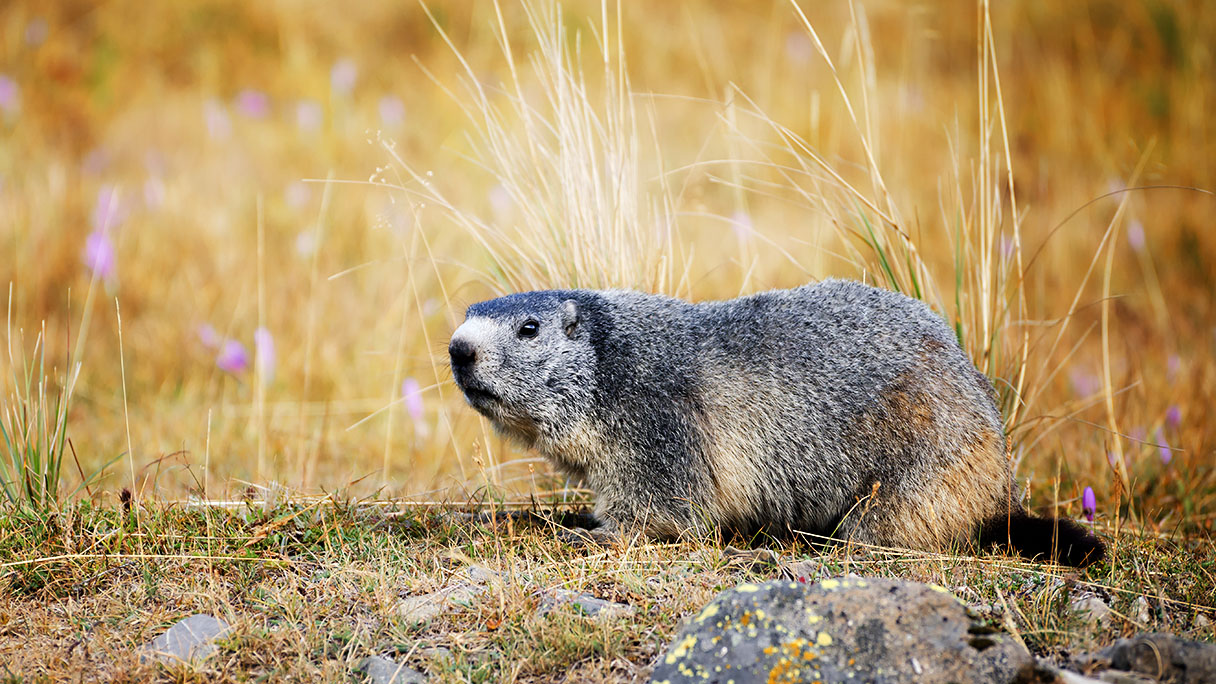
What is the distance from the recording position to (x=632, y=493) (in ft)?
13.4

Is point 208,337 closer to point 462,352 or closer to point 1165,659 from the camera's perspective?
point 462,352

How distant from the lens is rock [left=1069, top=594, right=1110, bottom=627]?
3.14m

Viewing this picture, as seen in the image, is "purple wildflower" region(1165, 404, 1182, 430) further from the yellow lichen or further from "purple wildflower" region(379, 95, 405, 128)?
"purple wildflower" region(379, 95, 405, 128)

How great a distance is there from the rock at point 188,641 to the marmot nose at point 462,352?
52.4 inches

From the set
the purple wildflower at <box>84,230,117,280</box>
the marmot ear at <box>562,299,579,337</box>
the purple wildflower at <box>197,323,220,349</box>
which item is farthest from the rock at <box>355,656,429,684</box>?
the purple wildflower at <box>84,230,117,280</box>

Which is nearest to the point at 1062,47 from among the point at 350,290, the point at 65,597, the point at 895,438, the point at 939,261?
the point at 939,261

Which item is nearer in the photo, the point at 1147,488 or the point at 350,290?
the point at 1147,488

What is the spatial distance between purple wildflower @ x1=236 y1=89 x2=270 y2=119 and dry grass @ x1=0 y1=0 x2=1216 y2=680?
92 mm

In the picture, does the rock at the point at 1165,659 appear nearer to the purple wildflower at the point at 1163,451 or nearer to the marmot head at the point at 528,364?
the marmot head at the point at 528,364

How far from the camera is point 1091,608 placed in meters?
3.26

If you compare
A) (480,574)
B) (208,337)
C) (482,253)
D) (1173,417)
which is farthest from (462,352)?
(1173,417)

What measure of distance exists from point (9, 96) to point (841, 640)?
916 centimetres

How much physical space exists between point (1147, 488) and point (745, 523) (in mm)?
2663

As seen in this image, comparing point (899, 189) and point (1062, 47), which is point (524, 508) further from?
point (1062, 47)
